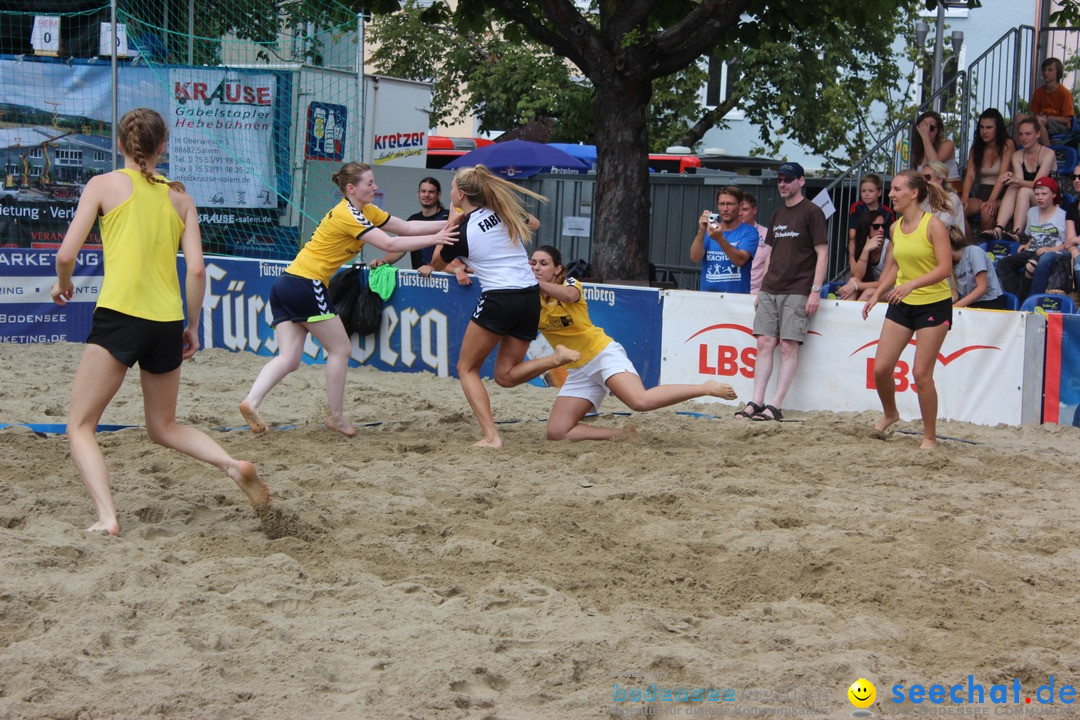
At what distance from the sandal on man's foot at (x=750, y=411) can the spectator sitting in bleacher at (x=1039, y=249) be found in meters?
3.05

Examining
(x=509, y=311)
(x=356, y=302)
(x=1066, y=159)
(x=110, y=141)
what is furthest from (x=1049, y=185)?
(x=110, y=141)

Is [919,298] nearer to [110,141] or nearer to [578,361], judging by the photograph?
[578,361]

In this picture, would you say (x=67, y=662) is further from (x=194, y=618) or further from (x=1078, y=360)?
(x=1078, y=360)

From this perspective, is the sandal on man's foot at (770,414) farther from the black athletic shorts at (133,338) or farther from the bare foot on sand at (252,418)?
the black athletic shorts at (133,338)

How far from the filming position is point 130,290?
491 centimetres

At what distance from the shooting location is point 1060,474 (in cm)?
688

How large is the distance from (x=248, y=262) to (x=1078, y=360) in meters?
7.44

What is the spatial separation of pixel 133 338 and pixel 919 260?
4878 millimetres

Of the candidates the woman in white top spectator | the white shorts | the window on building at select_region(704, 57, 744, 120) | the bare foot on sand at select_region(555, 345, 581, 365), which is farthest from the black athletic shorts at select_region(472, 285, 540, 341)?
the window on building at select_region(704, 57, 744, 120)

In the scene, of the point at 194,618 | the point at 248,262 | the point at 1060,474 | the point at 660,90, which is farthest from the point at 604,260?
the point at 660,90

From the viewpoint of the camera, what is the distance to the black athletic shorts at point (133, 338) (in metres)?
4.87

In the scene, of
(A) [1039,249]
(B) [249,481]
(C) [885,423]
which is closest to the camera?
(B) [249,481]

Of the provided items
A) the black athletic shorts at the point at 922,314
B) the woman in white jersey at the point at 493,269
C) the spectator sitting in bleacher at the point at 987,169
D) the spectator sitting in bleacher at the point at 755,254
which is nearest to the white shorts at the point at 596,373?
the woman in white jersey at the point at 493,269

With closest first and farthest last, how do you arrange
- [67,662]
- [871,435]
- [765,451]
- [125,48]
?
1. [67,662]
2. [765,451]
3. [871,435]
4. [125,48]
